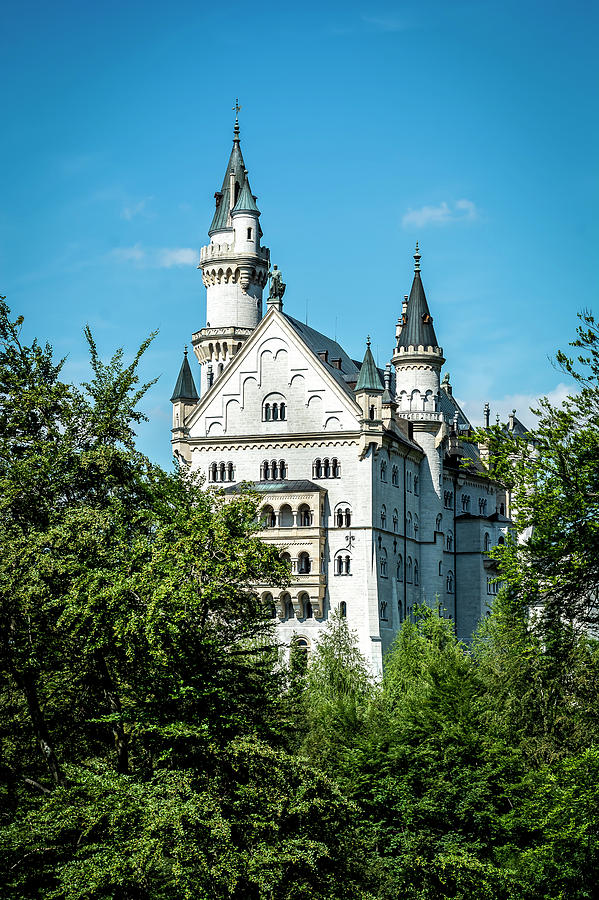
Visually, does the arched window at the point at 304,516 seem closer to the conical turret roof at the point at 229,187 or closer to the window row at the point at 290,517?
the window row at the point at 290,517

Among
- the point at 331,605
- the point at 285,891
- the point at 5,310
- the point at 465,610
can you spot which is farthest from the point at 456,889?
the point at 465,610

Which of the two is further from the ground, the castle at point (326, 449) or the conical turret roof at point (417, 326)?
the conical turret roof at point (417, 326)

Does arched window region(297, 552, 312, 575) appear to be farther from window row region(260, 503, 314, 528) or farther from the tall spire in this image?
the tall spire

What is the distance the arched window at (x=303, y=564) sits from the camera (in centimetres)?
9175

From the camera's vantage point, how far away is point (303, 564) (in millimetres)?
91875

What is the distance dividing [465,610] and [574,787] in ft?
235

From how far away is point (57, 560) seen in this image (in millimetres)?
33625

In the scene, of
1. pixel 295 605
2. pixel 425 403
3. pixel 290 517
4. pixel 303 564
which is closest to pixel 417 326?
pixel 425 403

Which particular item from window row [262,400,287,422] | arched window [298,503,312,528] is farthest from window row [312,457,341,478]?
window row [262,400,287,422]

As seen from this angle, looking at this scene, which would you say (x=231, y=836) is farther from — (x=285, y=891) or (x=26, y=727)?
(x=26, y=727)

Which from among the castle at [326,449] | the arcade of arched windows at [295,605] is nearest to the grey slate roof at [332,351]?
the castle at [326,449]

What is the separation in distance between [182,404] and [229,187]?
1988cm

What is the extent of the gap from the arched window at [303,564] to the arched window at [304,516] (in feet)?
7.13

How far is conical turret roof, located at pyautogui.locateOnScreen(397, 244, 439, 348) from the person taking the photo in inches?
4090
